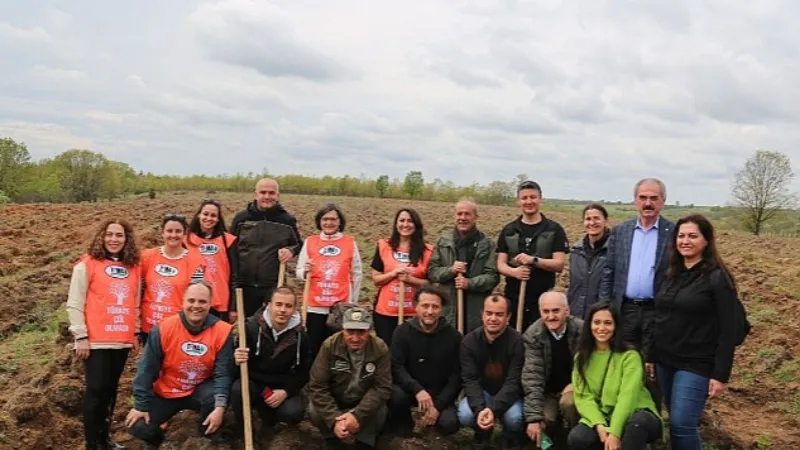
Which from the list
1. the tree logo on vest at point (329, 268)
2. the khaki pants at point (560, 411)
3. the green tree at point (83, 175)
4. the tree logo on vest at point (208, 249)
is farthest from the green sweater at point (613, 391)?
the green tree at point (83, 175)

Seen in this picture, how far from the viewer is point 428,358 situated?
5.86 meters

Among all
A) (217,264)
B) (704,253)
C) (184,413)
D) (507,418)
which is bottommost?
(184,413)

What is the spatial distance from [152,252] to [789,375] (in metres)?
8.02

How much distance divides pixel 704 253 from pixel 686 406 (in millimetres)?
1096

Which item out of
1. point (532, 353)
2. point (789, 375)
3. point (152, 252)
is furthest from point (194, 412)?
point (789, 375)

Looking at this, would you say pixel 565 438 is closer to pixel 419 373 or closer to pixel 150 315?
pixel 419 373

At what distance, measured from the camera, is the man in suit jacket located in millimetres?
5043

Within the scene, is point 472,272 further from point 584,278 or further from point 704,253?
point 704,253

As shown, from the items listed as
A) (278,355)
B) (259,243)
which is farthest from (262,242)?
(278,355)

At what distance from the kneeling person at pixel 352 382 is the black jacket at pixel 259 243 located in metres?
1.39

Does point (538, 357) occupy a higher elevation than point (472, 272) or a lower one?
lower

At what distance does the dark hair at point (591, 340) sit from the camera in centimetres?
500

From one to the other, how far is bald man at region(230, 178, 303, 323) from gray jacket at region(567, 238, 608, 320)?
110 inches

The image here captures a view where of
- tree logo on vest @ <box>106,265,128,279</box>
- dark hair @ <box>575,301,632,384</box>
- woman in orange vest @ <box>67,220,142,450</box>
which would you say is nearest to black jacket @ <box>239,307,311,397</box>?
woman in orange vest @ <box>67,220,142,450</box>
